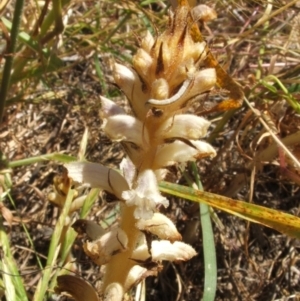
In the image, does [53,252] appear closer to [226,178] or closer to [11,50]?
[11,50]

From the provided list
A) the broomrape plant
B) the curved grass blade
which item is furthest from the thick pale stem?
the curved grass blade

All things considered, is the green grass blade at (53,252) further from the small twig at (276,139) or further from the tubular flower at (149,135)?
the small twig at (276,139)

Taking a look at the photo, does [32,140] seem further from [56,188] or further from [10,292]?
[10,292]

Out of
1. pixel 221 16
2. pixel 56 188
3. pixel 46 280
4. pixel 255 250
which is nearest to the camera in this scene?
pixel 46 280

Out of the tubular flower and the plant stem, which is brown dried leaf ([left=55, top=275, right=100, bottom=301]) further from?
the plant stem

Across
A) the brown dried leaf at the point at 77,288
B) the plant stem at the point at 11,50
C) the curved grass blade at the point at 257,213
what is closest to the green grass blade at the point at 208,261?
the curved grass blade at the point at 257,213

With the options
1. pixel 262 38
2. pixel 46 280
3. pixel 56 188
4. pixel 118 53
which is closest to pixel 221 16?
pixel 262 38

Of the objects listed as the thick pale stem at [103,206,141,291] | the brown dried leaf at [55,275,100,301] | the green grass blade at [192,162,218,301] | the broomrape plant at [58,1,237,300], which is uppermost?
the broomrape plant at [58,1,237,300]
